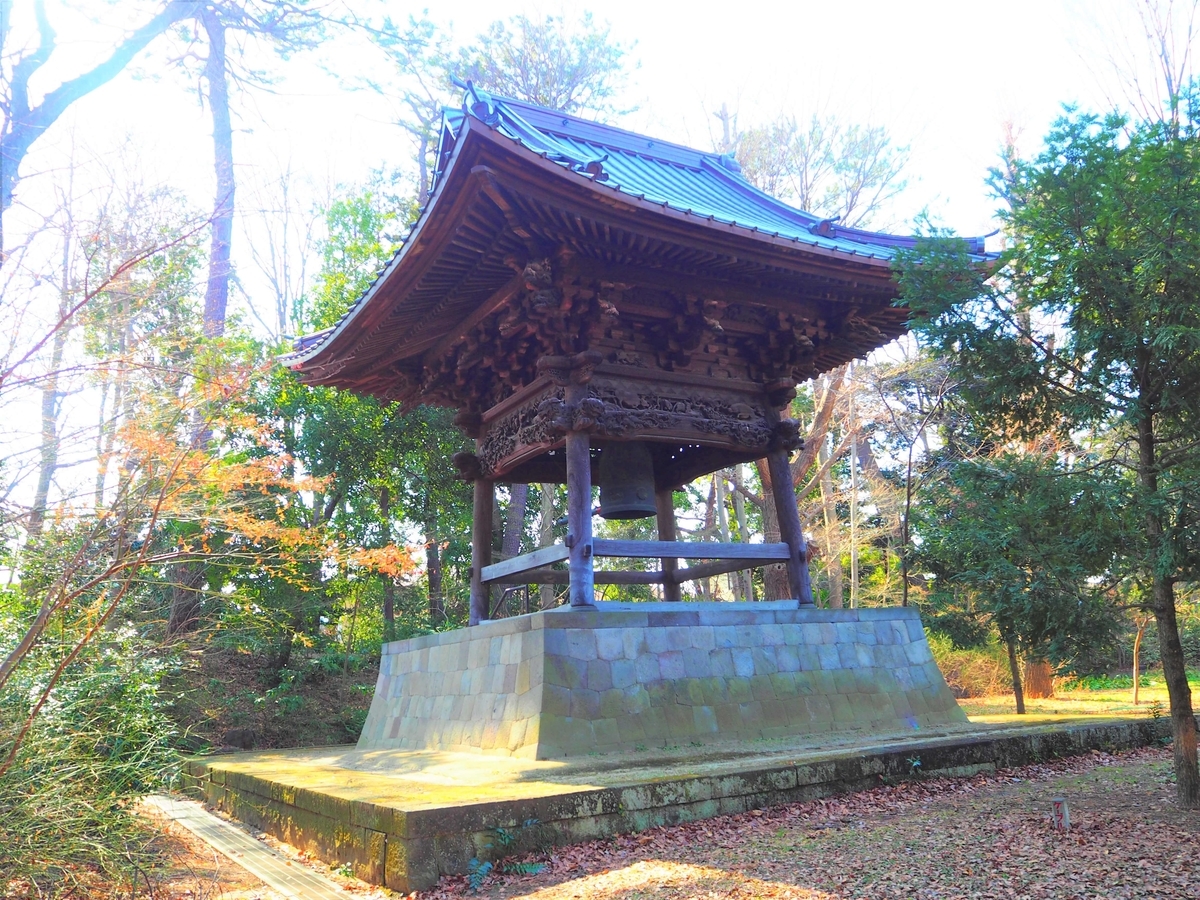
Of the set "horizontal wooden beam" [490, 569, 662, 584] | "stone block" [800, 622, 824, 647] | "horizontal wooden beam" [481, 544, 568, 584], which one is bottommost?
"stone block" [800, 622, 824, 647]

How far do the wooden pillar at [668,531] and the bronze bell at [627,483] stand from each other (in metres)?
1.30

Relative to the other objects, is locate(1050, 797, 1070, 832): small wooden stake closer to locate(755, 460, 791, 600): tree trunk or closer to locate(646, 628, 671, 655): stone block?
locate(646, 628, 671, 655): stone block

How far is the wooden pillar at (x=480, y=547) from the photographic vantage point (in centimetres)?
891

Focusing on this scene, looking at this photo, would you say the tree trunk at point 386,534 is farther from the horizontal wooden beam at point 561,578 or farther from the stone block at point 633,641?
the stone block at point 633,641

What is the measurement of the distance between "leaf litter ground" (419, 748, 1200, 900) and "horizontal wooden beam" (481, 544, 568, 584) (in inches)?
114

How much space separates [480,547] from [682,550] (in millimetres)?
2529

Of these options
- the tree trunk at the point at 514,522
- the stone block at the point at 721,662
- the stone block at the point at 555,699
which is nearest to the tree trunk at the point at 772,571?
the tree trunk at the point at 514,522

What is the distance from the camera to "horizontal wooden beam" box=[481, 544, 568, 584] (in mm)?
7352

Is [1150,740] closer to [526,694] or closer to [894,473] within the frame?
[526,694]

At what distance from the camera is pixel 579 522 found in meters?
7.27

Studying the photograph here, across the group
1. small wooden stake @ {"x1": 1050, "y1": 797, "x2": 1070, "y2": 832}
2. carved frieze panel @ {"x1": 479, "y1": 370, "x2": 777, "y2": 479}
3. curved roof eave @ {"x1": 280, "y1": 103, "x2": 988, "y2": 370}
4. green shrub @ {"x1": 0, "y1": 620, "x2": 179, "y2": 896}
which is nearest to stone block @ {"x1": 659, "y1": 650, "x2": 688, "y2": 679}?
carved frieze panel @ {"x1": 479, "y1": 370, "x2": 777, "y2": 479}

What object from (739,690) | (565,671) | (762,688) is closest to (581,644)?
(565,671)

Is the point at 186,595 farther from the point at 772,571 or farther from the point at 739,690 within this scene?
the point at 739,690

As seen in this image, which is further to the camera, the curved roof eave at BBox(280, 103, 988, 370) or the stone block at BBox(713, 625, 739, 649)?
the stone block at BBox(713, 625, 739, 649)
